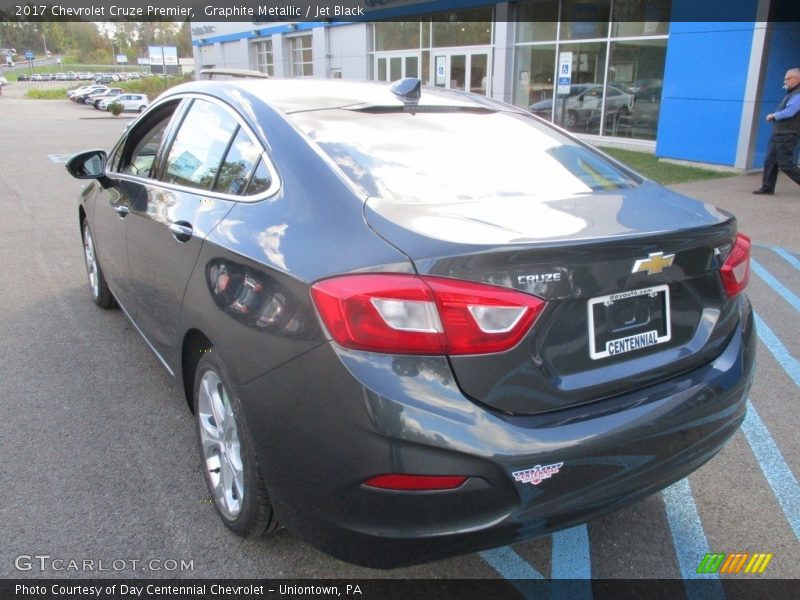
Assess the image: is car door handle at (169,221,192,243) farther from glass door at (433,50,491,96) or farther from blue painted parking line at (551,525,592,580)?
glass door at (433,50,491,96)

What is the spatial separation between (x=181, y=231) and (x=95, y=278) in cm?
273

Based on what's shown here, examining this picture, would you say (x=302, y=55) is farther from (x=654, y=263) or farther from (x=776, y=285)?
(x=654, y=263)

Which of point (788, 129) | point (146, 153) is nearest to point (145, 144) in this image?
point (146, 153)

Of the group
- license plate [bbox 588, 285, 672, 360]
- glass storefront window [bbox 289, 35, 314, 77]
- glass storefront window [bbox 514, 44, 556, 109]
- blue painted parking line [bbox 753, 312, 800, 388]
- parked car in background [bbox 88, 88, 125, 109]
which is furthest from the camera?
parked car in background [bbox 88, 88, 125, 109]

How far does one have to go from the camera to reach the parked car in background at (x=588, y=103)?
15.9 metres

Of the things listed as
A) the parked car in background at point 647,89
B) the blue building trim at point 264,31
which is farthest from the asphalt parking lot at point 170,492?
the blue building trim at point 264,31

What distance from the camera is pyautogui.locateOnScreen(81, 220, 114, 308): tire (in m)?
4.92

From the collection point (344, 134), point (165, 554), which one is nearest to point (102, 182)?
point (344, 134)

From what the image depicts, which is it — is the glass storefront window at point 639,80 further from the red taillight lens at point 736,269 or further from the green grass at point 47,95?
the green grass at point 47,95

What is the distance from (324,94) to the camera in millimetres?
2994

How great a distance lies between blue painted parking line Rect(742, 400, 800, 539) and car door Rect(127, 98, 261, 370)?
102 inches

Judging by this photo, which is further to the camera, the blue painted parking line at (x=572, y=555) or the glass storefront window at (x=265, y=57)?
the glass storefront window at (x=265, y=57)

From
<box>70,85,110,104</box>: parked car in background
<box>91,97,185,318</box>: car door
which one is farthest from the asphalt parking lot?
<box>70,85,110,104</box>: parked car in background

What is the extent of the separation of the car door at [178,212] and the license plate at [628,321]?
1389 mm
